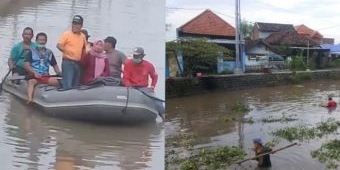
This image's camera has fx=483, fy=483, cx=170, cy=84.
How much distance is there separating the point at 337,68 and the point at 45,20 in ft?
101

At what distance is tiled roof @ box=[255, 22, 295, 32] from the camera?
36.0m

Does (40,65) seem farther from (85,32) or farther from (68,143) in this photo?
(68,143)

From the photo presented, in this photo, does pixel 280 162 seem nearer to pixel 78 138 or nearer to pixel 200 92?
pixel 78 138

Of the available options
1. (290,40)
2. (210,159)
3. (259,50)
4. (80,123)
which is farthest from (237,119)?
(290,40)

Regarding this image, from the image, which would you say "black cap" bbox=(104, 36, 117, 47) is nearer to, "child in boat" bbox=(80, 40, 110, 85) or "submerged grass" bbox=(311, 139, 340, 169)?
"child in boat" bbox=(80, 40, 110, 85)

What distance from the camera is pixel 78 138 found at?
3154mm

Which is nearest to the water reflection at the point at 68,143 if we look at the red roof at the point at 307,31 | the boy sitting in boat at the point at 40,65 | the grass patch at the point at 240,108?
the boy sitting in boat at the point at 40,65

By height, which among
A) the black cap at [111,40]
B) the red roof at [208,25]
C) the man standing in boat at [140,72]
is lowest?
the man standing in boat at [140,72]

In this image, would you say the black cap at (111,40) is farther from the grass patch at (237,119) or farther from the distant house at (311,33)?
the distant house at (311,33)

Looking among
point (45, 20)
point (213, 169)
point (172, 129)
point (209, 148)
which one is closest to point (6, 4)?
point (45, 20)

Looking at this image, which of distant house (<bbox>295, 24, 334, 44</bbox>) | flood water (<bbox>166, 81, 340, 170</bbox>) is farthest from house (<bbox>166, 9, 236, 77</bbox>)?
distant house (<bbox>295, 24, 334, 44</bbox>)

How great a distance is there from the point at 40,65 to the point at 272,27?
3506cm

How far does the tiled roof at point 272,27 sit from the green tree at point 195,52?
51.7 ft

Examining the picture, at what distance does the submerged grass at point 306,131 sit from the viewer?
1117cm
